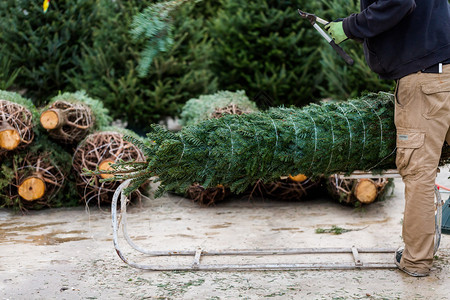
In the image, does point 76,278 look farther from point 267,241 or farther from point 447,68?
point 447,68

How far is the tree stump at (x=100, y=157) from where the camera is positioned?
200 inches

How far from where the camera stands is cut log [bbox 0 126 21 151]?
4.91 metres

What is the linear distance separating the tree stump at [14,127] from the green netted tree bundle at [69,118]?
0.17 meters

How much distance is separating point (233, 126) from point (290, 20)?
3992 millimetres

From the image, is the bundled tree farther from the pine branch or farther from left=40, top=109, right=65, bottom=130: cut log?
the pine branch

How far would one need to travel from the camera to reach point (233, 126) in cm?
354

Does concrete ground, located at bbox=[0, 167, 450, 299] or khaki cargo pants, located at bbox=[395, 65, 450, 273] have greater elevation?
khaki cargo pants, located at bbox=[395, 65, 450, 273]

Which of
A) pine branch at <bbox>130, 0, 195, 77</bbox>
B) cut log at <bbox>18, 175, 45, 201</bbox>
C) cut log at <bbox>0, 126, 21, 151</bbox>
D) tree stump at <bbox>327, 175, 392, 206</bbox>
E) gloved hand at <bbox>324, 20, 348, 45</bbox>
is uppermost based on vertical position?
gloved hand at <bbox>324, 20, 348, 45</bbox>

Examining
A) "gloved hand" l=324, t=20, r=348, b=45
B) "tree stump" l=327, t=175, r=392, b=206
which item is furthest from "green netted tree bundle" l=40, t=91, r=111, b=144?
"gloved hand" l=324, t=20, r=348, b=45

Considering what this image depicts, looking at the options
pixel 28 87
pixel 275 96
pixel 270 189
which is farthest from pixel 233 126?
pixel 28 87

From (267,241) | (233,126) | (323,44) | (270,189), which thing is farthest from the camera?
(323,44)

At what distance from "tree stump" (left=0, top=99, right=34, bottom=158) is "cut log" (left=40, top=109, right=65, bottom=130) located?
0.57 feet

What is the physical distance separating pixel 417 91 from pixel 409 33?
352 mm

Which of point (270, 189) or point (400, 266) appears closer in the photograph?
point (400, 266)
